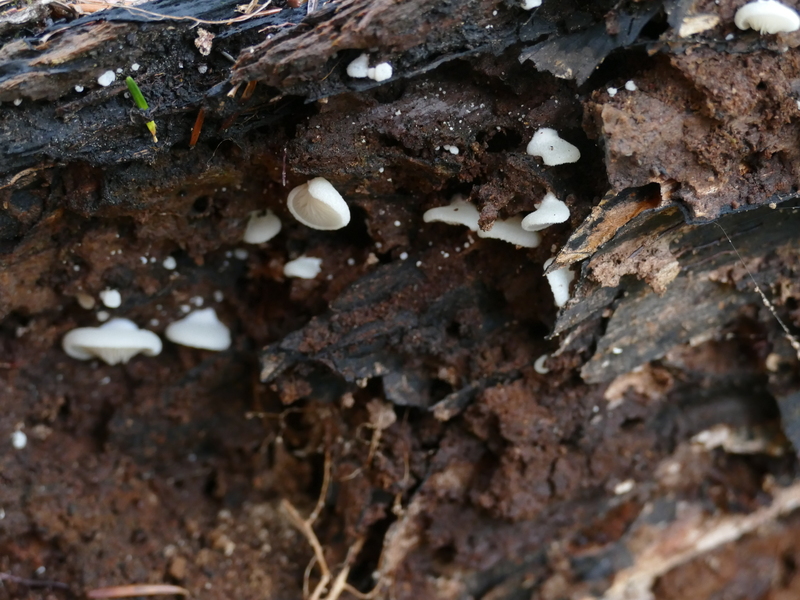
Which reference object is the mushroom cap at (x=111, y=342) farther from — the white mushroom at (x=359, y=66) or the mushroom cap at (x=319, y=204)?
the white mushroom at (x=359, y=66)

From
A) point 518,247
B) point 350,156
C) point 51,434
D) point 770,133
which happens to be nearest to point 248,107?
point 350,156

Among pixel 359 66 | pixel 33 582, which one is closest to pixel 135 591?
pixel 33 582

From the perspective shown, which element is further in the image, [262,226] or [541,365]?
[541,365]

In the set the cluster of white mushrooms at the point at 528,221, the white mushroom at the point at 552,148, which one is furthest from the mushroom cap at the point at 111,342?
the white mushroom at the point at 552,148

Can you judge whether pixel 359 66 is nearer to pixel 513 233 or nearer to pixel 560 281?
pixel 513 233

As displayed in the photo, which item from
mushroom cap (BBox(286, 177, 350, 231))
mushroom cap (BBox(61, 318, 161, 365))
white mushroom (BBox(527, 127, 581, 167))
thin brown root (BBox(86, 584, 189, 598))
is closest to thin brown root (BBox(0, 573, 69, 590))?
thin brown root (BBox(86, 584, 189, 598))
